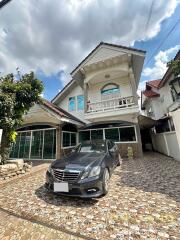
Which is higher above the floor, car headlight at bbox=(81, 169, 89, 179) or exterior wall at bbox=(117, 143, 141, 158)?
exterior wall at bbox=(117, 143, 141, 158)

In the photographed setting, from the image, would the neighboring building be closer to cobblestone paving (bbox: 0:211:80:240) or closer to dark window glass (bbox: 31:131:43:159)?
cobblestone paving (bbox: 0:211:80:240)

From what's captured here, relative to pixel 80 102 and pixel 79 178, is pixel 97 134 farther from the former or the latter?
pixel 79 178

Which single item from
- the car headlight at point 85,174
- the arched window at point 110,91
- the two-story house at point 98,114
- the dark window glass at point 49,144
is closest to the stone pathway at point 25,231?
the car headlight at point 85,174

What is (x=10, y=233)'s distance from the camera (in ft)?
7.57

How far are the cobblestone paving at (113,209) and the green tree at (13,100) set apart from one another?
2.38 meters

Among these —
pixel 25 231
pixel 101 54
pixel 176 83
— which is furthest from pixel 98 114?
pixel 25 231

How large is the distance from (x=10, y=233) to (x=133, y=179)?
13.2 feet

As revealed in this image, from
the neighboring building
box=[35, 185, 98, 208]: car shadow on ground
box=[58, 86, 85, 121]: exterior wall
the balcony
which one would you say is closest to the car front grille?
box=[35, 185, 98, 208]: car shadow on ground

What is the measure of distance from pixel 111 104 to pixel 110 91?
5.86 ft

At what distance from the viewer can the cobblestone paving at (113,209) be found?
2299 millimetres

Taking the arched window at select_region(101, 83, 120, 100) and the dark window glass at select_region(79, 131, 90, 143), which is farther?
the dark window glass at select_region(79, 131, 90, 143)

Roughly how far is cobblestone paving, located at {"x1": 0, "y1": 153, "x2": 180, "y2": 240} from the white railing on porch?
579cm

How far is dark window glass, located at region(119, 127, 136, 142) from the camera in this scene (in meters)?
9.67

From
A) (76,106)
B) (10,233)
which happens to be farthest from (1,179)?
(76,106)
